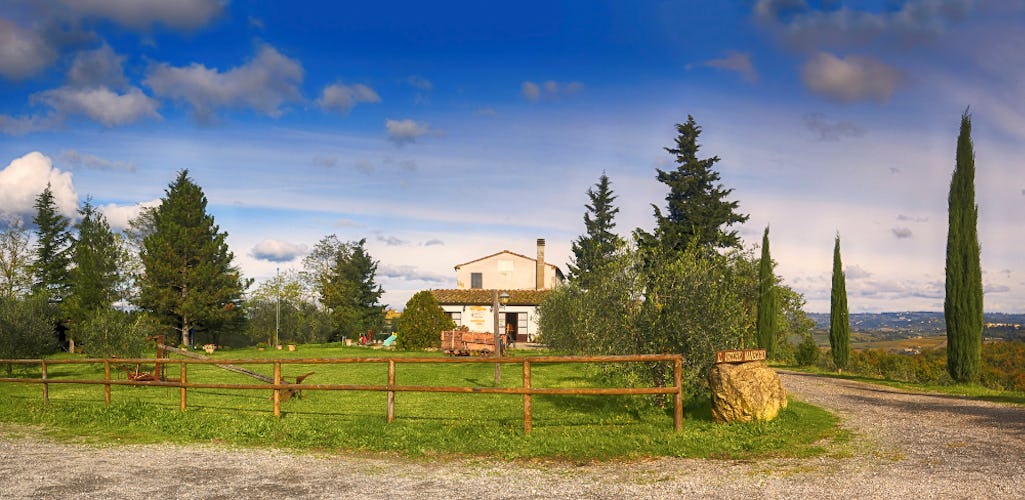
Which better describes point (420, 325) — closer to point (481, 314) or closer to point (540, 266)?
point (481, 314)

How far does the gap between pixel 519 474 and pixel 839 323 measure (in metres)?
26.5

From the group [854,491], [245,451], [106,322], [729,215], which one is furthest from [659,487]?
[729,215]

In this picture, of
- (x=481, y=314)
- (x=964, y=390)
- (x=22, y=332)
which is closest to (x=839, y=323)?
(x=964, y=390)

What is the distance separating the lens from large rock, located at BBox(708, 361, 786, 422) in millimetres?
11281

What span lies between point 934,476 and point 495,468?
5153 millimetres

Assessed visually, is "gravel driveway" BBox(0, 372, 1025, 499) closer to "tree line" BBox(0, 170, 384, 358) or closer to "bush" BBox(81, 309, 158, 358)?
"bush" BBox(81, 309, 158, 358)

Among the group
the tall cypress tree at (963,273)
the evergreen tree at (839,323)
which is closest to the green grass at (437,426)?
the tall cypress tree at (963,273)

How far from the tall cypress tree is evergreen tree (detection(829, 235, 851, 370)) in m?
7.44

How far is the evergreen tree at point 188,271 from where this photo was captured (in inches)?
1732

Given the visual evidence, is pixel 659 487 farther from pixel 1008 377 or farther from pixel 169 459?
pixel 1008 377

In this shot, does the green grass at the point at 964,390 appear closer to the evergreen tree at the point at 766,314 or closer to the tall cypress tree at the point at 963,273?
the tall cypress tree at the point at 963,273

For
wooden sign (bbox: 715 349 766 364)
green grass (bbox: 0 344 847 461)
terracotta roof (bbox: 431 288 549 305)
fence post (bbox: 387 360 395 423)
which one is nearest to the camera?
green grass (bbox: 0 344 847 461)

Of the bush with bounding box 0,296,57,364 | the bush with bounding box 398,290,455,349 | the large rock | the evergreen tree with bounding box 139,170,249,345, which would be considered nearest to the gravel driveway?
the large rock

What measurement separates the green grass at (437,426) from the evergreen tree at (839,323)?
1820cm
